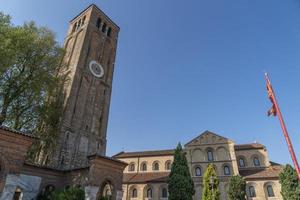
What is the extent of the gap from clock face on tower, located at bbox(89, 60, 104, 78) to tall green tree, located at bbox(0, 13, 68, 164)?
688 cm

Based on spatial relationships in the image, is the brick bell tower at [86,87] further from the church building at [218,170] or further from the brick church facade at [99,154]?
the church building at [218,170]

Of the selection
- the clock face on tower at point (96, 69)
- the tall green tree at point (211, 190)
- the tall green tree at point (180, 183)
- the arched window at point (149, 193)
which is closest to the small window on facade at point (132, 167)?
the arched window at point (149, 193)

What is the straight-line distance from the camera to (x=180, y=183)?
2719 cm

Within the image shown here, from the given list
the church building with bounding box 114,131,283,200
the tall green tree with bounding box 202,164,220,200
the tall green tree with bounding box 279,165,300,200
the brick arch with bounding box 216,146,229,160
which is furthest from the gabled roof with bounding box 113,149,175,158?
the tall green tree with bounding box 279,165,300,200

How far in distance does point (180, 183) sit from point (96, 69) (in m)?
20.8

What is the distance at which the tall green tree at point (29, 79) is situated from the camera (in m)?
20.9

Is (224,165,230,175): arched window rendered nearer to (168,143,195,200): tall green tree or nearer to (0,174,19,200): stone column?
(168,143,195,200): tall green tree

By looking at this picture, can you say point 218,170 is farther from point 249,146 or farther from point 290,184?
point 290,184

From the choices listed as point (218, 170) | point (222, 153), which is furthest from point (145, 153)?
point (222, 153)

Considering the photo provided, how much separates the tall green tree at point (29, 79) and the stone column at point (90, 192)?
9059 mm

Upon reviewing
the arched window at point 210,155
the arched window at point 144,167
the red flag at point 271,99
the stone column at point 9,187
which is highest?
the arched window at point 210,155

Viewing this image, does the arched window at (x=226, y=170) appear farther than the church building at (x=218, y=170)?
Yes

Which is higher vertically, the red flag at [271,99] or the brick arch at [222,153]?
the brick arch at [222,153]

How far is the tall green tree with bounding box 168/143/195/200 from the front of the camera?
26734mm
